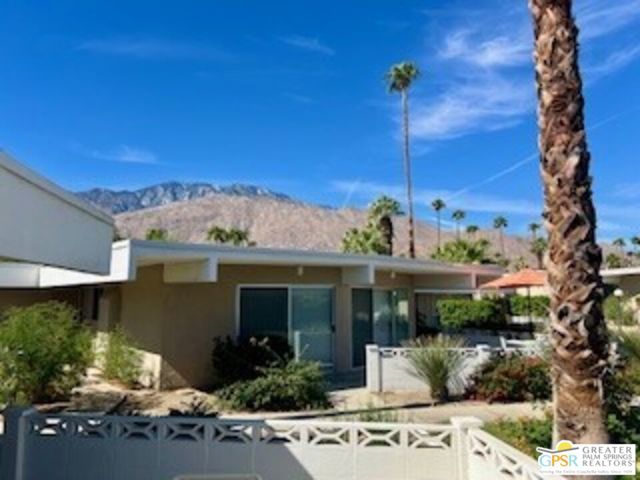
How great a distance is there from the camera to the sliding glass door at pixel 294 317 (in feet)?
49.9

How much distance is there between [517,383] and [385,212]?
105 feet

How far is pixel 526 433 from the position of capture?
7.95 m

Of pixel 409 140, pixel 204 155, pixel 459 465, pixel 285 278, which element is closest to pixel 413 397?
pixel 285 278

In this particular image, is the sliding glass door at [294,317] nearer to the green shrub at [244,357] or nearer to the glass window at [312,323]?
the glass window at [312,323]

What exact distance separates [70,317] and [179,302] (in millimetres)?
2424

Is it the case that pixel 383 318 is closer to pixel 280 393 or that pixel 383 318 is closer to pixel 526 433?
pixel 280 393

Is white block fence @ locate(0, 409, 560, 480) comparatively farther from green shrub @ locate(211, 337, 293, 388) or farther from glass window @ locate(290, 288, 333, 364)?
glass window @ locate(290, 288, 333, 364)

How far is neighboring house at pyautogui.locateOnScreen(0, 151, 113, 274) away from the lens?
4.27 m

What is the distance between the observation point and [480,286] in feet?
70.3

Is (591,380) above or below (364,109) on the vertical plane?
below

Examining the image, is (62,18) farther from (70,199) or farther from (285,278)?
(70,199)

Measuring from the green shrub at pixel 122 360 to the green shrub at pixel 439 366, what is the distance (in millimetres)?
6723

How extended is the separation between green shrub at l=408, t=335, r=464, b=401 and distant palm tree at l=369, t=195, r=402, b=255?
2957cm

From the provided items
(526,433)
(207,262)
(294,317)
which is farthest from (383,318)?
(526,433)
